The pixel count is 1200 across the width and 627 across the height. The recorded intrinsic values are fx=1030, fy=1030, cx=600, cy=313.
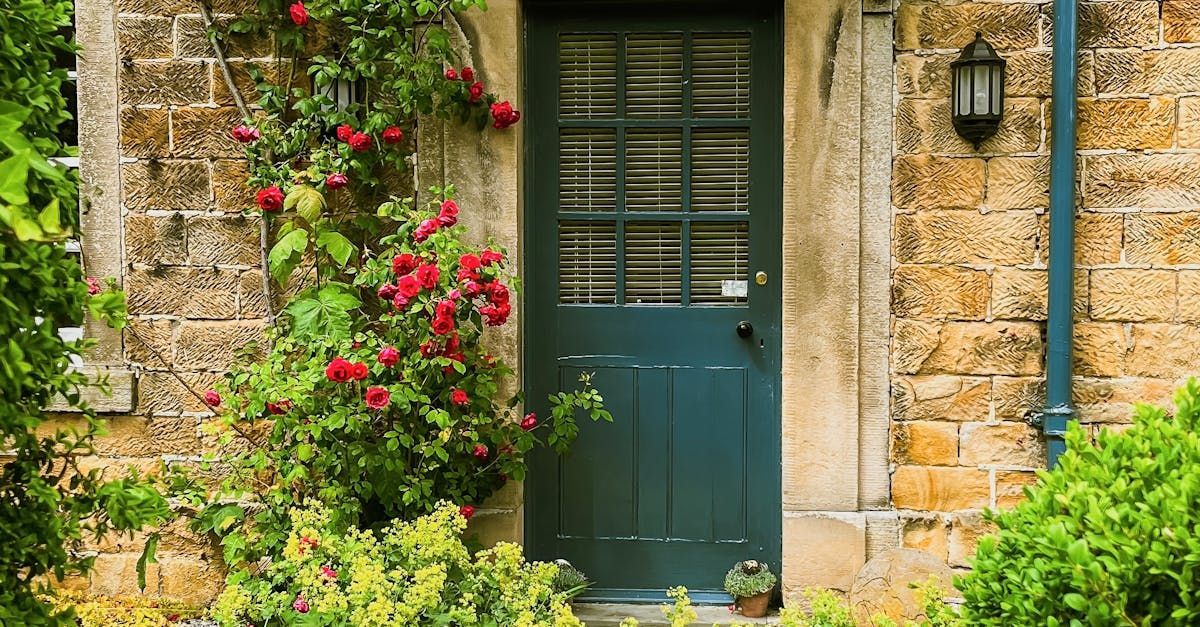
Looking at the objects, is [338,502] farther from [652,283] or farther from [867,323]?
[867,323]

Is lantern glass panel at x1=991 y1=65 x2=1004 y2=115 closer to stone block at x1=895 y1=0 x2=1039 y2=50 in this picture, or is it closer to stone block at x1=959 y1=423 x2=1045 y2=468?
stone block at x1=895 y1=0 x2=1039 y2=50

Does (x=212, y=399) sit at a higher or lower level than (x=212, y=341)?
lower

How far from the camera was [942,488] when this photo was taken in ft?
14.1

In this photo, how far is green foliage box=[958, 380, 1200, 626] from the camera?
2.06 m

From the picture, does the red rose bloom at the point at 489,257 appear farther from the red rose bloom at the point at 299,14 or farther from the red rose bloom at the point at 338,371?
the red rose bloom at the point at 299,14

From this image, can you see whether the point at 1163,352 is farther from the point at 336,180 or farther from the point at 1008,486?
the point at 336,180

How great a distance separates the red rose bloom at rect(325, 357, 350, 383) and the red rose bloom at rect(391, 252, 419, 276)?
40cm

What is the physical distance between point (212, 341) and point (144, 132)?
0.95 m

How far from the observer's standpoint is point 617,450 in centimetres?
457

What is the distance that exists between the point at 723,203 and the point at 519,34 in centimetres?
114

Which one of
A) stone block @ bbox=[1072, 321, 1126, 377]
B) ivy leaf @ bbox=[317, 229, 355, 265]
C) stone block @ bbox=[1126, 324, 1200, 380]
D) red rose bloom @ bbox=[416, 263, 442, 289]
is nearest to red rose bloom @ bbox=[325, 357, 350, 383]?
red rose bloom @ bbox=[416, 263, 442, 289]

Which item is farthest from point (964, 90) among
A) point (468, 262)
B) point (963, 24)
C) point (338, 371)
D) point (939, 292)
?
point (338, 371)

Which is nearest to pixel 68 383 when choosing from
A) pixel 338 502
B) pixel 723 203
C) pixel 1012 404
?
pixel 338 502

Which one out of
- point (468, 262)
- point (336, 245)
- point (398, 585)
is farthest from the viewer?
point (336, 245)
